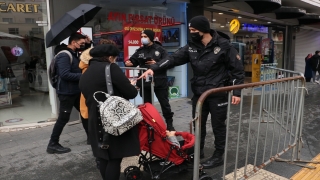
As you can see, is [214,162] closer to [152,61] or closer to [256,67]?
[152,61]

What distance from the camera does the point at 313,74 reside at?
14.4 m

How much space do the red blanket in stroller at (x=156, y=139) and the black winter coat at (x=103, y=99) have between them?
0.22 meters

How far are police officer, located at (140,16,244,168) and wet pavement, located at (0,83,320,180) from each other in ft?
2.17

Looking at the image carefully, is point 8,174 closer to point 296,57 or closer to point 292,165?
point 292,165

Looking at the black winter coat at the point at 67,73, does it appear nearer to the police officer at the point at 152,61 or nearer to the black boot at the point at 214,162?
the police officer at the point at 152,61

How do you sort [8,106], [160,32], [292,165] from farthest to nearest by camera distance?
1. [160,32]
2. [8,106]
3. [292,165]

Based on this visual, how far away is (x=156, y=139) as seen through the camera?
9.64 feet

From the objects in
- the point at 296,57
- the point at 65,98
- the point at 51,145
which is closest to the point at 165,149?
the point at 65,98

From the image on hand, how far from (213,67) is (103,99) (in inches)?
60.6

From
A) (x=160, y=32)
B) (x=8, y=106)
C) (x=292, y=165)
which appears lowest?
(x=292, y=165)

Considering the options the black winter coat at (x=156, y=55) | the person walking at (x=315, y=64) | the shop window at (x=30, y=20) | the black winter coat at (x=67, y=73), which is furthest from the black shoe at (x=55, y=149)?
the person walking at (x=315, y=64)

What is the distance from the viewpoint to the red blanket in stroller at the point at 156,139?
2.85m

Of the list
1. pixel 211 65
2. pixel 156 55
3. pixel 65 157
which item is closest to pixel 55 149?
pixel 65 157

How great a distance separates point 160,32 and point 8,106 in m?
4.46
